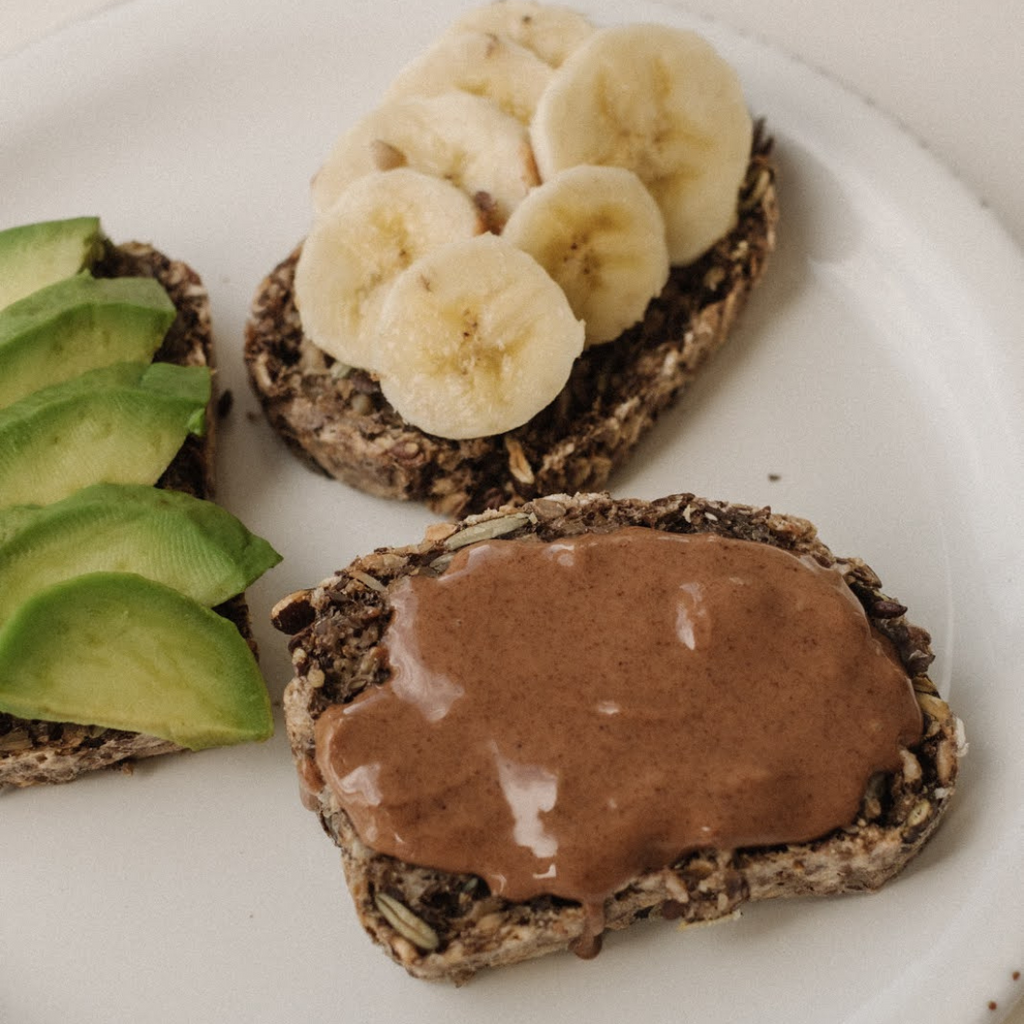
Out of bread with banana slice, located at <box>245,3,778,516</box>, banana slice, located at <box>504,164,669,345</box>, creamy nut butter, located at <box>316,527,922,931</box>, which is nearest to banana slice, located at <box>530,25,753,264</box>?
bread with banana slice, located at <box>245,3,778,516</box>

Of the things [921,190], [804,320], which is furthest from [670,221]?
[921,190]

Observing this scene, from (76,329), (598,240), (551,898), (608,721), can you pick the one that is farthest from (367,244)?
(551,898)

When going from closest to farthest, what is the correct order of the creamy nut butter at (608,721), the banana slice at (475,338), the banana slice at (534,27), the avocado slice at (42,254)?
the creamy nut butter at (608,721) < the banana slice at (475,338) < the avocado slice at (42,254) < the banana slice at (534,27)

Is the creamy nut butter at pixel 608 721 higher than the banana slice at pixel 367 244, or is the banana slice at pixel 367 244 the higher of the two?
the banana slice at pixel 367 244

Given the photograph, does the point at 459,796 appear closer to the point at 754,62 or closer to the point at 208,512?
the point at 208,512

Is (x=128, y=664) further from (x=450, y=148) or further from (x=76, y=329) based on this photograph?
(x=450, y=148)

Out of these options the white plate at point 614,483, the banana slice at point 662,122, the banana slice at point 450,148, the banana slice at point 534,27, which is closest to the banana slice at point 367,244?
the banana slice at point 450,148

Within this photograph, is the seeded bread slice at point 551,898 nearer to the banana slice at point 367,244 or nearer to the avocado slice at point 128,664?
the avocado slice at point 128,664

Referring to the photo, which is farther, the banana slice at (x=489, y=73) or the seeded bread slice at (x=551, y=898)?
the banana slice at (x=489, y=73)

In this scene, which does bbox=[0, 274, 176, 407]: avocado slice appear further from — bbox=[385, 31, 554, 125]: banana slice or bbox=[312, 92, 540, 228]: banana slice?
bbox=[385, 31, 554, 125]: banana slice
